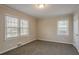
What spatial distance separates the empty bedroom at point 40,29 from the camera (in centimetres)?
336

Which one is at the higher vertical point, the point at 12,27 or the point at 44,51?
the point at 12,27

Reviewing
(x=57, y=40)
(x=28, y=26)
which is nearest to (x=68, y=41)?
(x=57, y=40)

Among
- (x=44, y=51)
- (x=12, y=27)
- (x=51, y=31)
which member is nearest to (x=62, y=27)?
(x=51, y=31)

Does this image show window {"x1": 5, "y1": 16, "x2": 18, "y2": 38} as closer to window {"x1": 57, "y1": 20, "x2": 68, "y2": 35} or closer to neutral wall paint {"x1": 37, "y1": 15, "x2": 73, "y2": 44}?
neutral wall paint {"x1": 37, "y1": 15, "x2": 73, "y2": 44}

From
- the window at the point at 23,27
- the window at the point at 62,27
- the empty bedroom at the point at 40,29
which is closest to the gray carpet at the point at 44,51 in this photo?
→ the empty bedroom at the point at 40,29

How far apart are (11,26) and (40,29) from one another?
11.3 ft

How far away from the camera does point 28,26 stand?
5.68 meters

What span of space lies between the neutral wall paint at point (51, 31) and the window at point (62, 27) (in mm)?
246

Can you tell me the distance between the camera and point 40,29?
697cm

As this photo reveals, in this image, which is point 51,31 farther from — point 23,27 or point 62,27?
point 23,27

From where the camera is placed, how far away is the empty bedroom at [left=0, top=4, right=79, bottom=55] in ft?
11.0

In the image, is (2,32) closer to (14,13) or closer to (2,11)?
(2,11)
